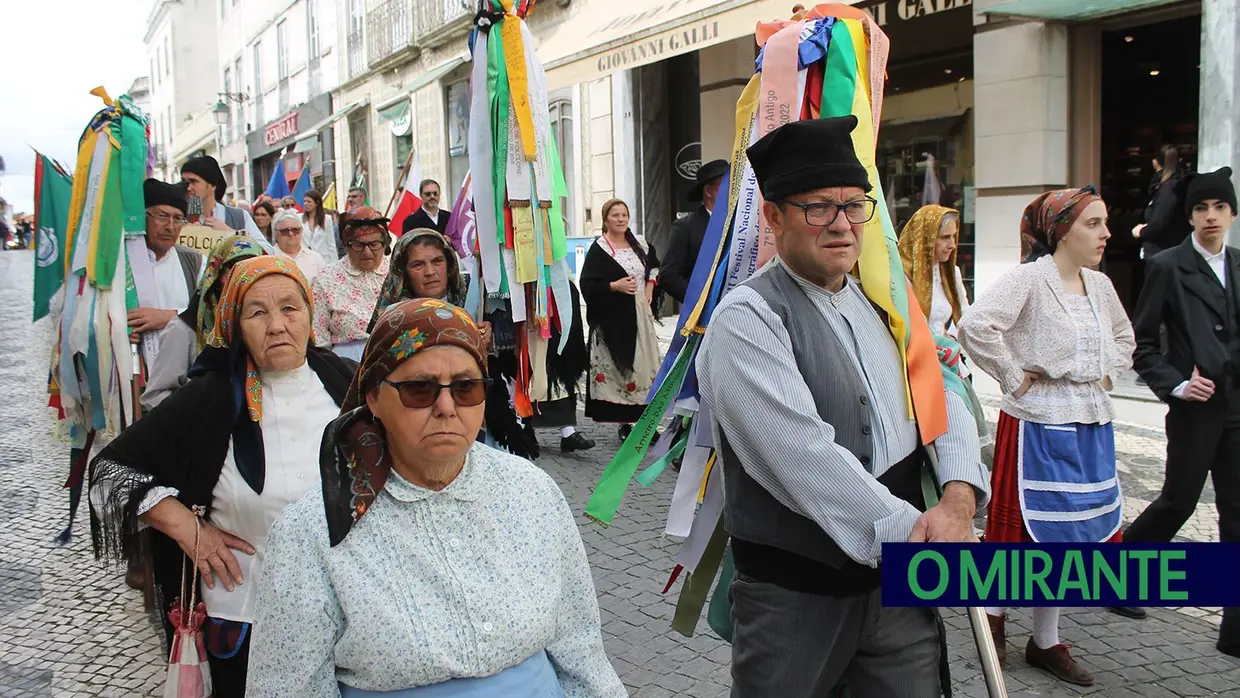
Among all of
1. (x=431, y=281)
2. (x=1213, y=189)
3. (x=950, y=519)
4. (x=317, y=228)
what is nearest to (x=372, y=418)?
(x=950, y=519)

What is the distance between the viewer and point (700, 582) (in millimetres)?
3061

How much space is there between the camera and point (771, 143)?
2445 millimetres

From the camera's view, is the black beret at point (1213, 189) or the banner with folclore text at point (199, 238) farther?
the banner with folclore text at point (199, 238)

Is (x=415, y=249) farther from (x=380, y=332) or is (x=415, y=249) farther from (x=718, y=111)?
(x=718, y=111)

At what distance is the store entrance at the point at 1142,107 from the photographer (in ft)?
32.1

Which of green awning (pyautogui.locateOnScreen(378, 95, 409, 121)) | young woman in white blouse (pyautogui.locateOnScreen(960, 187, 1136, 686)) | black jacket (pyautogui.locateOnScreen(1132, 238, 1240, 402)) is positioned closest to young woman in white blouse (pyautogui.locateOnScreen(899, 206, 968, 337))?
black jacket (pyautogui.locateOnScreen(1132, 238, 1240, 402))

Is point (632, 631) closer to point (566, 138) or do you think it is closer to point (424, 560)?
point (424, 560)

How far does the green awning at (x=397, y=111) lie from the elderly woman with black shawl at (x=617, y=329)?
53.4 ft

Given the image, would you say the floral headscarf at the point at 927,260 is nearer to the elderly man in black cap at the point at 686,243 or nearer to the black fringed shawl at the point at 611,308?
the elderly man in black cap at the point at 686,243

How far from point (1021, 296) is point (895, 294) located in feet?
5.19

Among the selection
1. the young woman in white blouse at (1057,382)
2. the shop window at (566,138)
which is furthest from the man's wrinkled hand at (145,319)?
the shop window at (566,138)

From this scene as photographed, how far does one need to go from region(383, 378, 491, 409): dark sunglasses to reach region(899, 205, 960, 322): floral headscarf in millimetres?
4139

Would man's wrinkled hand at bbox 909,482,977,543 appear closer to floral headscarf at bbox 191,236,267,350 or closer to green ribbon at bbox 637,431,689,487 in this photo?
green ribbon at bbox 637,431,689,487

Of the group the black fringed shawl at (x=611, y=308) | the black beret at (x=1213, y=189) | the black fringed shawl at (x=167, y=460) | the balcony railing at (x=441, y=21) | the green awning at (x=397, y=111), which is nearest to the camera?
the black fringed shawl at (x=167, y=460)
